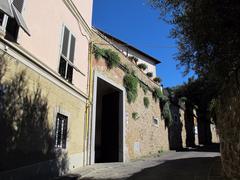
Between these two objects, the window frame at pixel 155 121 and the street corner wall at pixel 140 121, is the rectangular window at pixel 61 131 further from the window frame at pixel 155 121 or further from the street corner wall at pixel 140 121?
the window frame at pixel 155 121

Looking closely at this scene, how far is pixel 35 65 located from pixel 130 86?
866cm

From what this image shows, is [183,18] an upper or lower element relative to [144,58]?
lower

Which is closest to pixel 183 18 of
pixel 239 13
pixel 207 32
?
pixel 207 32

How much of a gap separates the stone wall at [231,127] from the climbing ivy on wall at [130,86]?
319 inches

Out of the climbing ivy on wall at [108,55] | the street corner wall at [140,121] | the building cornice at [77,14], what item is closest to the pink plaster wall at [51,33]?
the building cornice at [77,14]

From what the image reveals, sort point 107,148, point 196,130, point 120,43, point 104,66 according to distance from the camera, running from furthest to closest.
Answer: point 196,130 → point 120,43 → point 107,148 → point 104,66

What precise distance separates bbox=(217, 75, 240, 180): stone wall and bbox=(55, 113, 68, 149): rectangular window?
5634 mm

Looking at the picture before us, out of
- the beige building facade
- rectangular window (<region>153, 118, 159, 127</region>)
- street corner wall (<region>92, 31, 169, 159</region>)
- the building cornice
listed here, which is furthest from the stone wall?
rectangular window (<region>153, 118, 159, 127</region>)

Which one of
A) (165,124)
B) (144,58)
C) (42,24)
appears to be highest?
(144,58)

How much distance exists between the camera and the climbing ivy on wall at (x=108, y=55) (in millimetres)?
12852

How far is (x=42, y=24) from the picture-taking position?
826 centimetres

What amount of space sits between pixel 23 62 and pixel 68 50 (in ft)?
10.5

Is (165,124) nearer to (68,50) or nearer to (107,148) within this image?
(107,148)

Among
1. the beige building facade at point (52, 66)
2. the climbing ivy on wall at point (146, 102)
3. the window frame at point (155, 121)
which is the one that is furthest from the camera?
the window frame at point (155, 121)
